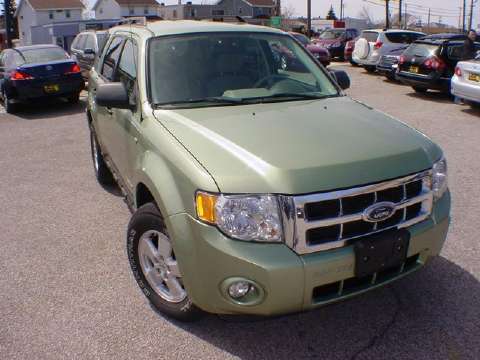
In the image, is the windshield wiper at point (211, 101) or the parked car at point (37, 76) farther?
the parked car at point (37, 76)

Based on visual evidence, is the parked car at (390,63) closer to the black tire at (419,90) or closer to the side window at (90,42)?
the black tire at (419,90)

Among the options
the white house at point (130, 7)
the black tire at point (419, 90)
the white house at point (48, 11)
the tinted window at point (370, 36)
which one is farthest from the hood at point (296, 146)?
the white house at point (48, 11)

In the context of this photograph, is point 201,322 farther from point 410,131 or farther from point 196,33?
point 196,33

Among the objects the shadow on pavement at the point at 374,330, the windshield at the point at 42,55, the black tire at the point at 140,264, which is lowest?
the shadow on pavement at the point at 374,330

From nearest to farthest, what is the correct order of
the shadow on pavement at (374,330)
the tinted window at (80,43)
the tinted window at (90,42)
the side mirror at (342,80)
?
1. the shadow on pavement at (374,330)
2. the side mirror at (342,80)
3. the tinted window at (90,42)
4. the tinted window at (80,43)

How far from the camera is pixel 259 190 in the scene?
2.40 metres

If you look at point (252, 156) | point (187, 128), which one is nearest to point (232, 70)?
point (187, 128)

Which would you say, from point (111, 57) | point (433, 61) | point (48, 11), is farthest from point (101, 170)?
point (48, 11)

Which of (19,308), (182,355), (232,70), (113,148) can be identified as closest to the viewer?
(182,355)

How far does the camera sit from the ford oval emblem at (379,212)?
2518mm

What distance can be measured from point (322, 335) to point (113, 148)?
254 cm

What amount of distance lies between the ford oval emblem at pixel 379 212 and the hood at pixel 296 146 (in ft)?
0.46

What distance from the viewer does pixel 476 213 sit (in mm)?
4719

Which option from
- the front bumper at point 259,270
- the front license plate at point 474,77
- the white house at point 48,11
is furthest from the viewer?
the white house at point 48,11
